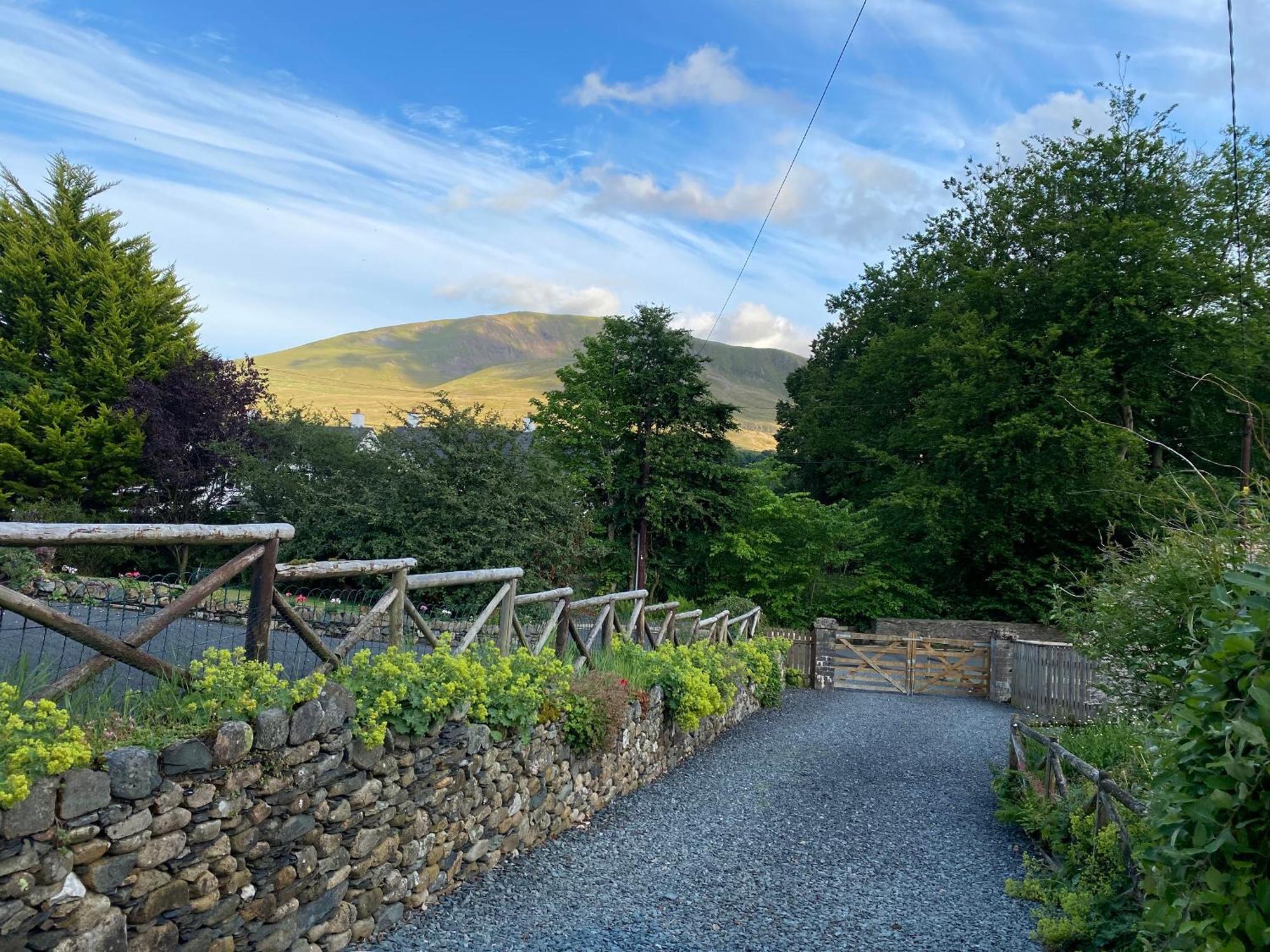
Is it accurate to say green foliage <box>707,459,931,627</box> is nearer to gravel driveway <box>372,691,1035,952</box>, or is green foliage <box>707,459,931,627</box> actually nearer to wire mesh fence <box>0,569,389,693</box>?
gravel driveway <box>372,691,1035,952</box>

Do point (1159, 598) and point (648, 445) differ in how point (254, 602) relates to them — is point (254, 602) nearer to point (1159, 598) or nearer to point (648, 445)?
point (1159, 598)

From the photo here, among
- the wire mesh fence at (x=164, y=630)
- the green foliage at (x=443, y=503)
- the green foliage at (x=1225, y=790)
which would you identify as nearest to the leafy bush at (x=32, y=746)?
the wire mesh fence at (x=164, y=630)

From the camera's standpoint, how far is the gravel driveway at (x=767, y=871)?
5.04 m

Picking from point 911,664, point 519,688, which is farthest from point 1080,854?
→ point 911,664

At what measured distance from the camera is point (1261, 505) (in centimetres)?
489

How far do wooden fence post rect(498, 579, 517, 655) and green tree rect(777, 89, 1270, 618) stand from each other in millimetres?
17128

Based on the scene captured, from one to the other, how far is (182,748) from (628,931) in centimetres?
290

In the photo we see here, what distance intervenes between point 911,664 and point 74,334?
24186 millimetres

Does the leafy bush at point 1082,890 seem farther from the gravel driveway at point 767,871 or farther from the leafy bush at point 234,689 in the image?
the leafy bush at point 234,689

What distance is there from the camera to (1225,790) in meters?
2.23

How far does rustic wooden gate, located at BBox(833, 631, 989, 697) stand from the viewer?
20.2 meters

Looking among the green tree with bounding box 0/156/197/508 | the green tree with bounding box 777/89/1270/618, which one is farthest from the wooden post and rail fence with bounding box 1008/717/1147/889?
the green tree with bounding box 0/156/197/508

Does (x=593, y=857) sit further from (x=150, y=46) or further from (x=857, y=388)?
(x=857, y=388)

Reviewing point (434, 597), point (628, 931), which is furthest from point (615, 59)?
point (628, 931)
